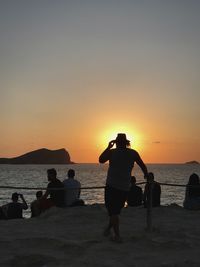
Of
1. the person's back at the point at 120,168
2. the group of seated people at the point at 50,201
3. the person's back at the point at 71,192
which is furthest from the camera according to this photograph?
the person's back at the point at 71,192

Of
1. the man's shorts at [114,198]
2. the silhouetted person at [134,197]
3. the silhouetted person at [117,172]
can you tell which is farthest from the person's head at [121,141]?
the silhouetted person at [134,197]

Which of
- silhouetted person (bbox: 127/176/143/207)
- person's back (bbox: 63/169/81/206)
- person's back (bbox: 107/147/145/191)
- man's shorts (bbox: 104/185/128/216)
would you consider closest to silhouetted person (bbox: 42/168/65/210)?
person's back (bbox: 63/169/81/206)

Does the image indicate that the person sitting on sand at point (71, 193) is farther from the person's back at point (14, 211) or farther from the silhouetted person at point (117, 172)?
the silhouetted person at point (117, 172)

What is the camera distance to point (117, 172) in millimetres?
8758

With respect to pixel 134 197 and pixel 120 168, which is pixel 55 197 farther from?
pixel 120 168

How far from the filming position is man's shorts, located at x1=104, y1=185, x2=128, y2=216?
877 centimetres

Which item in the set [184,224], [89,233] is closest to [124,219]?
[184,224]

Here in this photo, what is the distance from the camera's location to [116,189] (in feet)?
28.7

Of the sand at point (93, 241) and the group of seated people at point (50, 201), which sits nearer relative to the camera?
the sand at point (93, 241)

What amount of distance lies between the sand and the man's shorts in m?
0.56

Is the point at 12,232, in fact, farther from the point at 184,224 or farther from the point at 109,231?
the point at 184,224

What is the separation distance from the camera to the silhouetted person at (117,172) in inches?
345

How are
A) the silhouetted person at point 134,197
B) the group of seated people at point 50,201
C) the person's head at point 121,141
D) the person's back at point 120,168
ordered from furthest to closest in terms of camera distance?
the silhouetted person at point 134,197 → the group of seated people at point 50,201 → the person's head at point 121,141 → the person's back at point 120,168

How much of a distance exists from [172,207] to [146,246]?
5.50m
